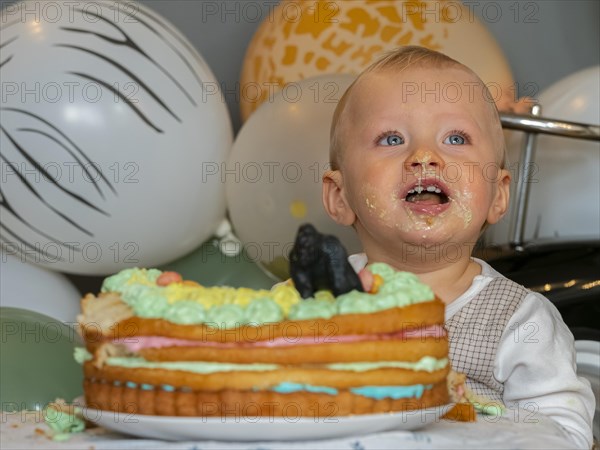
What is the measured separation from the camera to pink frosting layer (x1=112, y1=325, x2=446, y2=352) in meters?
0.76

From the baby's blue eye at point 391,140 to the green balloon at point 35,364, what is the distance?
74 centimetres

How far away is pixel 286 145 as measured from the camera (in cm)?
190

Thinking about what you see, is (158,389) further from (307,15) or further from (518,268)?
(307,15)

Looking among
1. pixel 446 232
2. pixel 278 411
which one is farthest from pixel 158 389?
pixel 446 232

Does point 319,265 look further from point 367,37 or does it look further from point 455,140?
point 367,37

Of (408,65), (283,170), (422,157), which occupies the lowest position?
(283,170)

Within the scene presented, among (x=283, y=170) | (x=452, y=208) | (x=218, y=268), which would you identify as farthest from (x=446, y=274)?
(x=218, y=268)

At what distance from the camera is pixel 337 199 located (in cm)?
141

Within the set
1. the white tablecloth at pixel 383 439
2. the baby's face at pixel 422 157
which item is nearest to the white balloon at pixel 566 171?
the baby's face at pixel 422 157

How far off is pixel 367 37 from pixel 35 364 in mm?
956

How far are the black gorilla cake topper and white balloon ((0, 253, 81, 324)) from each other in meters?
1.26

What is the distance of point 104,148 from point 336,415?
1208mm

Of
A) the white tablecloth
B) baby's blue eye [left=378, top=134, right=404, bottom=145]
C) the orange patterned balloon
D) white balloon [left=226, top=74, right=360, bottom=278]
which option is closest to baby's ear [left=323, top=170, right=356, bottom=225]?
baby's blue eye [left=378, top=134, right=404, bottom=145]

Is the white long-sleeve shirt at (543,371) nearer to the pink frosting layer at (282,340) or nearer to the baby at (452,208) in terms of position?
the baby at (452,208)
